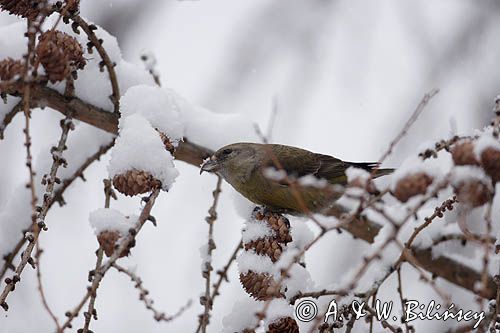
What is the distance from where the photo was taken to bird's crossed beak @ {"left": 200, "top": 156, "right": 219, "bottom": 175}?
3385 mm

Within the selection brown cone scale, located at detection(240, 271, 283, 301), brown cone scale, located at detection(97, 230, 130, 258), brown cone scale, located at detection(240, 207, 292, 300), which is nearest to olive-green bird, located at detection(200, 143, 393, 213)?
brown cone scale, located at detection(240, 207, 292, 300)

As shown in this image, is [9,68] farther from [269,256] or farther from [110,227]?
[269,256]

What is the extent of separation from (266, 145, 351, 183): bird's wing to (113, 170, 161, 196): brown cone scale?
2.10 m

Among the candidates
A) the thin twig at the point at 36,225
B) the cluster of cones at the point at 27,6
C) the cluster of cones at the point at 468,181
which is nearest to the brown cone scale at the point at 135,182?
the thin twig at the point at 36,225

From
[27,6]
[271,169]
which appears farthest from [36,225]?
[271,169]

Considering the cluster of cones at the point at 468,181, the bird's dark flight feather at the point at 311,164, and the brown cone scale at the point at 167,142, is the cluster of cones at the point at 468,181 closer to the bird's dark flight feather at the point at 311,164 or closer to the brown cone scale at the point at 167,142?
the brown cone scale at the point at 167,142

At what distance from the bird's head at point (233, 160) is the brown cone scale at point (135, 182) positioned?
4.37 feet

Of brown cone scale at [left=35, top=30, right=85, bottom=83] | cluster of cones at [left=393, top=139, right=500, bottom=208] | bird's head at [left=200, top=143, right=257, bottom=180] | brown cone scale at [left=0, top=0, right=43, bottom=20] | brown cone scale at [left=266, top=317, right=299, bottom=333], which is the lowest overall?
brown cone scale at [left=266, top=317, right=299, bottom=333]

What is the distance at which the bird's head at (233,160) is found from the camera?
3.52 meters

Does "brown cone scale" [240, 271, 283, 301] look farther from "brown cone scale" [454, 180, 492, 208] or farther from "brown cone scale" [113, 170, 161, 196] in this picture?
"brown cone scale" [454, 180, 492, 208]

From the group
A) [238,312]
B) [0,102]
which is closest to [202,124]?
[0,102]

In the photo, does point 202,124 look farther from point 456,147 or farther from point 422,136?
point 422,136

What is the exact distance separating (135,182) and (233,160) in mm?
1771

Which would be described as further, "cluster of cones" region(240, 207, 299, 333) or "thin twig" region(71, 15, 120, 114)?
"thin twig" region(71, 15, 120, 114)
